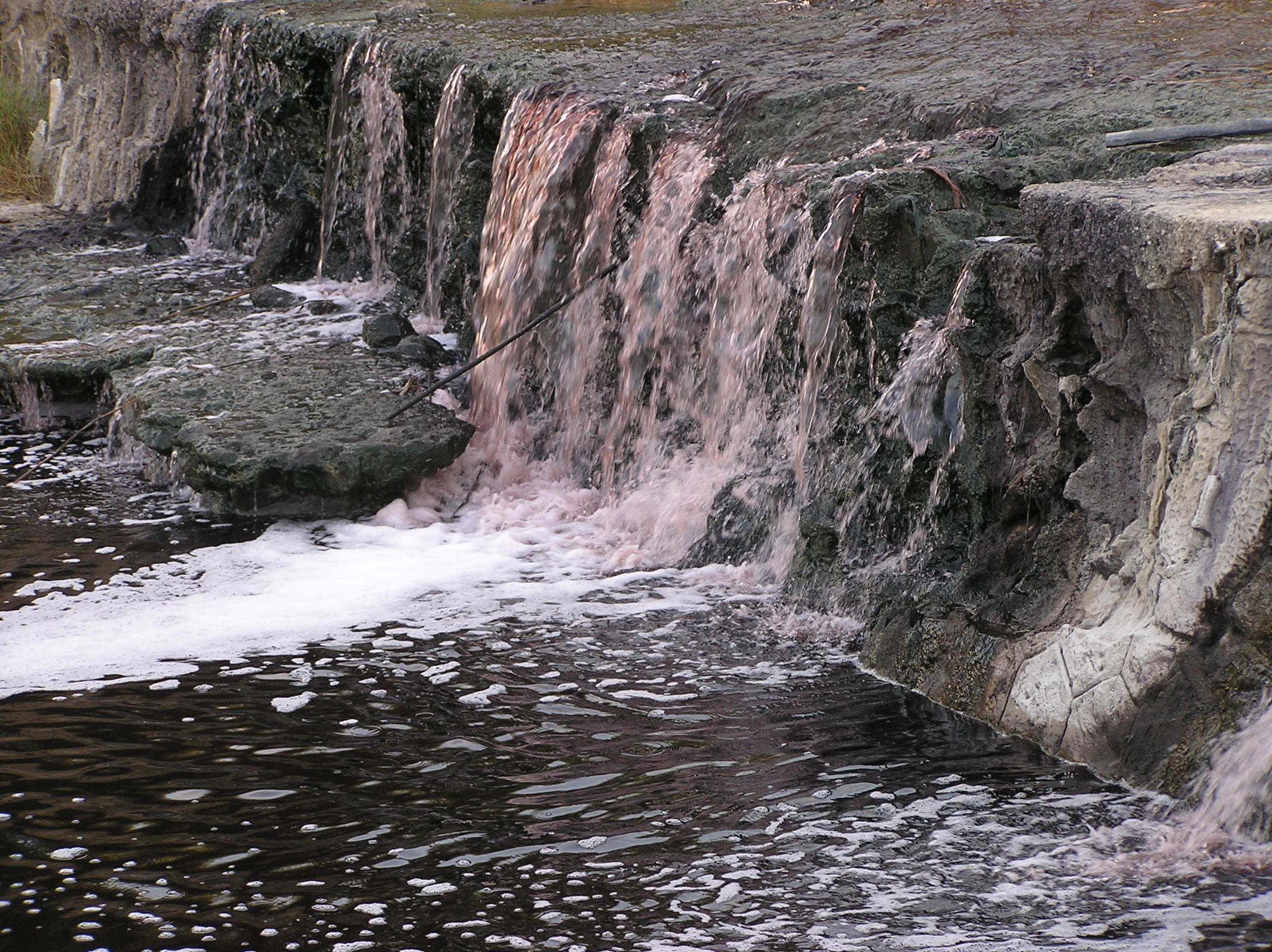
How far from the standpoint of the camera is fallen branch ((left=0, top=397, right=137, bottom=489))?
657cm

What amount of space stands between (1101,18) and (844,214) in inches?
113

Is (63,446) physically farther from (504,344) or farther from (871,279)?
(871,279)

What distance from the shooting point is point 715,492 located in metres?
5.50

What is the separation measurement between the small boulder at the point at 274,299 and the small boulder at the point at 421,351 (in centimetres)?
132

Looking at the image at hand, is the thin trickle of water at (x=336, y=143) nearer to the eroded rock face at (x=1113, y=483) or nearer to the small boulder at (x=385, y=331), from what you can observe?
the small boulder at (x=385, y=331)

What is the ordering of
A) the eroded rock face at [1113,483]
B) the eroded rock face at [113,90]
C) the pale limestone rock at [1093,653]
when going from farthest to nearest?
1. the eroded rock face at [113,90]
2. the pale limestone rock at [1093,653]
3. the eroded rock face at [1113,483]

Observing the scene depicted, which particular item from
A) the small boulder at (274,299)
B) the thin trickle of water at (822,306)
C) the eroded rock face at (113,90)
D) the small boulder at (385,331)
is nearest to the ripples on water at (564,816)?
the thin trickle of water at (822,306)

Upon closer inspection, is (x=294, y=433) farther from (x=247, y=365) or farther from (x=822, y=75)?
(x=822, y=75)

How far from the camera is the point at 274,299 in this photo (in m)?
8.42

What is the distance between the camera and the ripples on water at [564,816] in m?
2.98

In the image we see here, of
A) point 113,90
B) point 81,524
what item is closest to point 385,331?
point 81,524

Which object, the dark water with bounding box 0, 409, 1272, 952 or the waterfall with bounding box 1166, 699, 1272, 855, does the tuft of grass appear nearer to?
the dark water with bounding box 0, 409, 1272, 952

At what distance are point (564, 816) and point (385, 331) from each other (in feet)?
14.4

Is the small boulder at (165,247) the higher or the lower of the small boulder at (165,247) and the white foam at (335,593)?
the higher
